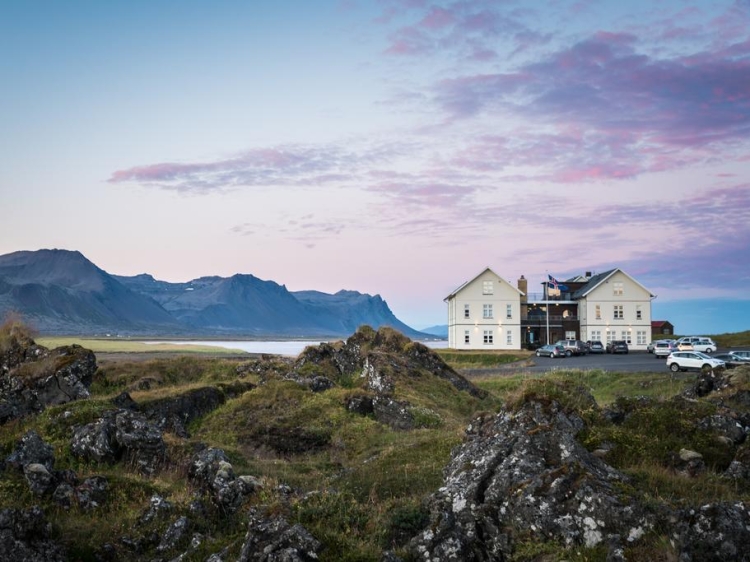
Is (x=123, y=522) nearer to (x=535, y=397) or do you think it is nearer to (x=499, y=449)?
(x=499, y=449)

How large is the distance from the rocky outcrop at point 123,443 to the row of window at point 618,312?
292 feet

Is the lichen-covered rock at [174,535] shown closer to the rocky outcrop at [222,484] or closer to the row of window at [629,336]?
the rocky outcrop at [222,484]

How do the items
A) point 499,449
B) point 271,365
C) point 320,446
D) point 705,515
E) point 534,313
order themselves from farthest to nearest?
point 534,313, point 271,365, point 320,446, point 499,449, point 705,515

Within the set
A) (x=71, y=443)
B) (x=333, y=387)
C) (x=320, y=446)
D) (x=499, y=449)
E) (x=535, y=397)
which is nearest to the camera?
(x=499, y=449)

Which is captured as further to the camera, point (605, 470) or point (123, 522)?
point (123, 522)

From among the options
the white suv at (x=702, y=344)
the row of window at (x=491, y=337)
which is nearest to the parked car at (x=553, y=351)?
the row of window at (x=491, y=337)

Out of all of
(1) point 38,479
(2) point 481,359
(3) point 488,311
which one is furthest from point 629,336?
(1) point 38,479

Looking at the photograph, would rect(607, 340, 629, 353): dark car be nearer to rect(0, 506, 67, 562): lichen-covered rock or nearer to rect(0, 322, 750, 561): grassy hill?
rect(0, 322, 750, 561): grassy hill

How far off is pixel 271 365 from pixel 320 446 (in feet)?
52.6

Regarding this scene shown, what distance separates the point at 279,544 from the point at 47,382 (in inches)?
815

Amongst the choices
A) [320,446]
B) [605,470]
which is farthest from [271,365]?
[605,470]

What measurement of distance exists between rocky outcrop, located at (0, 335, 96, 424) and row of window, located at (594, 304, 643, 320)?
3288 inches

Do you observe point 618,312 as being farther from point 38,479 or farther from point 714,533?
point 38,479

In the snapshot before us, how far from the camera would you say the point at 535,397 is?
41.5ft
